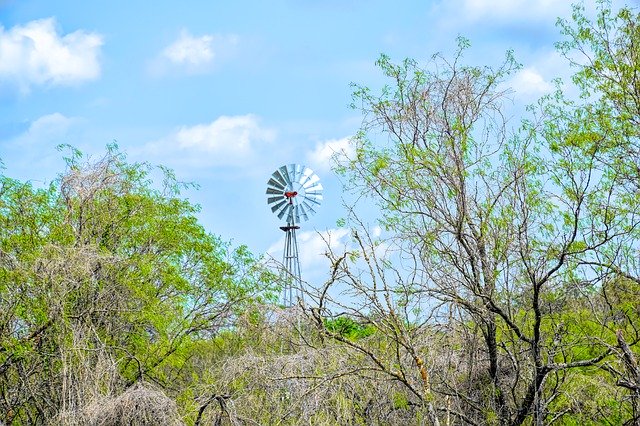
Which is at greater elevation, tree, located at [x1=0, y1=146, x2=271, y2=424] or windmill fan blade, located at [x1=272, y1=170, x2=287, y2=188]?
windmill fan blade, located at [x1=272, y1=170, x2=287, y2=188]

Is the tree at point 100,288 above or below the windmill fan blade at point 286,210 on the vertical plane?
below

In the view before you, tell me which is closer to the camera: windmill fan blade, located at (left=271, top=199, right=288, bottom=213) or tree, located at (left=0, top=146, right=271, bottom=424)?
tree, located at (left=0, top=146, right=271, bottom=424)

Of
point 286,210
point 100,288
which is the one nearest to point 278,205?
point 286,210

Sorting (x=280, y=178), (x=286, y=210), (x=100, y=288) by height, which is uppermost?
(x=280, y=178)

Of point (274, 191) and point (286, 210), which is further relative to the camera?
point (274, 191)

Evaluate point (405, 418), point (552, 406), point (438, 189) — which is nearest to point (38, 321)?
point (405, 418)

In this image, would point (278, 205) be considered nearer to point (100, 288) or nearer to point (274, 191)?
point (274, 191)

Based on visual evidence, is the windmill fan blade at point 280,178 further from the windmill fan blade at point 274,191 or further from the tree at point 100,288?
the tree at point 100,288

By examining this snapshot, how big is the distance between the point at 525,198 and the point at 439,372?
260 centimetres

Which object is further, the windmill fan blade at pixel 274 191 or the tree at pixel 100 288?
the windmill fan blade at pixel 274 191

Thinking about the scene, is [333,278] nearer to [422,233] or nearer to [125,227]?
[422,233]

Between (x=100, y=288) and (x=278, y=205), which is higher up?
(x=278, y=205)

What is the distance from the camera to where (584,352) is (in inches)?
584

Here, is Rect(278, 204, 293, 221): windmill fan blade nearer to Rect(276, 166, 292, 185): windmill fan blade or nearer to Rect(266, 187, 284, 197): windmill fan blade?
Rect(266, 187, 284, 197): windmill fan blade
